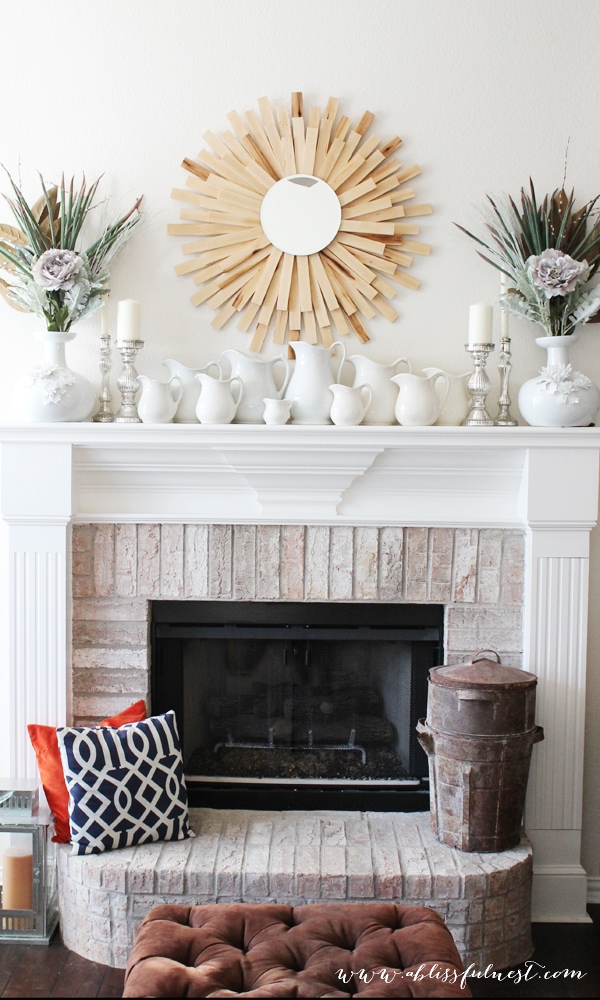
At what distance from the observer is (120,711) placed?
2551 millimetres

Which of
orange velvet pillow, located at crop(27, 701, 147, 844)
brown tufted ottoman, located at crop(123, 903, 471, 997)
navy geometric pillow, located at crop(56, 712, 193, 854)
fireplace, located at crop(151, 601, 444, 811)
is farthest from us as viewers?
fireplace, located at crop(151, 601, 444, 811)

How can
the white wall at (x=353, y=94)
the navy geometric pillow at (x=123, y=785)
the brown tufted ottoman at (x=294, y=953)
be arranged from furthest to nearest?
the white wall at (x=353, y=94), the navy geometric pillow at (x=123, y=785), the brown tufted ottoman at (x=294, y=953)

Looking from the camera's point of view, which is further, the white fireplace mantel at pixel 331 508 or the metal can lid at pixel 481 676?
the white fireplace mantel at pixel 331 508

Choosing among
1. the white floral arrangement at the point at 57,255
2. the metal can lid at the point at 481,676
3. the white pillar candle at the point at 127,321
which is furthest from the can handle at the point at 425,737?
the white floral arrangement at the point at 57,255

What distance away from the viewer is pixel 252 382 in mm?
2439

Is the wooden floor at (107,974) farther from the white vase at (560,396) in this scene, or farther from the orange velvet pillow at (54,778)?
the white vase at (560,396)

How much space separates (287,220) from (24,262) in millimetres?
744

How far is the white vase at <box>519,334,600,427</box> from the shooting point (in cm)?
235

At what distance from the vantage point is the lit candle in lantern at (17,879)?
2301 mm

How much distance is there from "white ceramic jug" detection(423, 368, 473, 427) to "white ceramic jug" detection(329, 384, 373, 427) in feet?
0.77

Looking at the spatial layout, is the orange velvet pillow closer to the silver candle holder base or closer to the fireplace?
the fireplace

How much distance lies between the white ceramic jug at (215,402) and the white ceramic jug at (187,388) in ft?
0.18

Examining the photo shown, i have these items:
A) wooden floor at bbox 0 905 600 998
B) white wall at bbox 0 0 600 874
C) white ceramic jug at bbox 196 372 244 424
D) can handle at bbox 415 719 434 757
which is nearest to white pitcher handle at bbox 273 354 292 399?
white ceramic jug at bbox 196 372 244 424

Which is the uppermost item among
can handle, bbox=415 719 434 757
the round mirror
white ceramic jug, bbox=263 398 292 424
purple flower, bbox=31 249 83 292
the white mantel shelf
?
the round mirror
